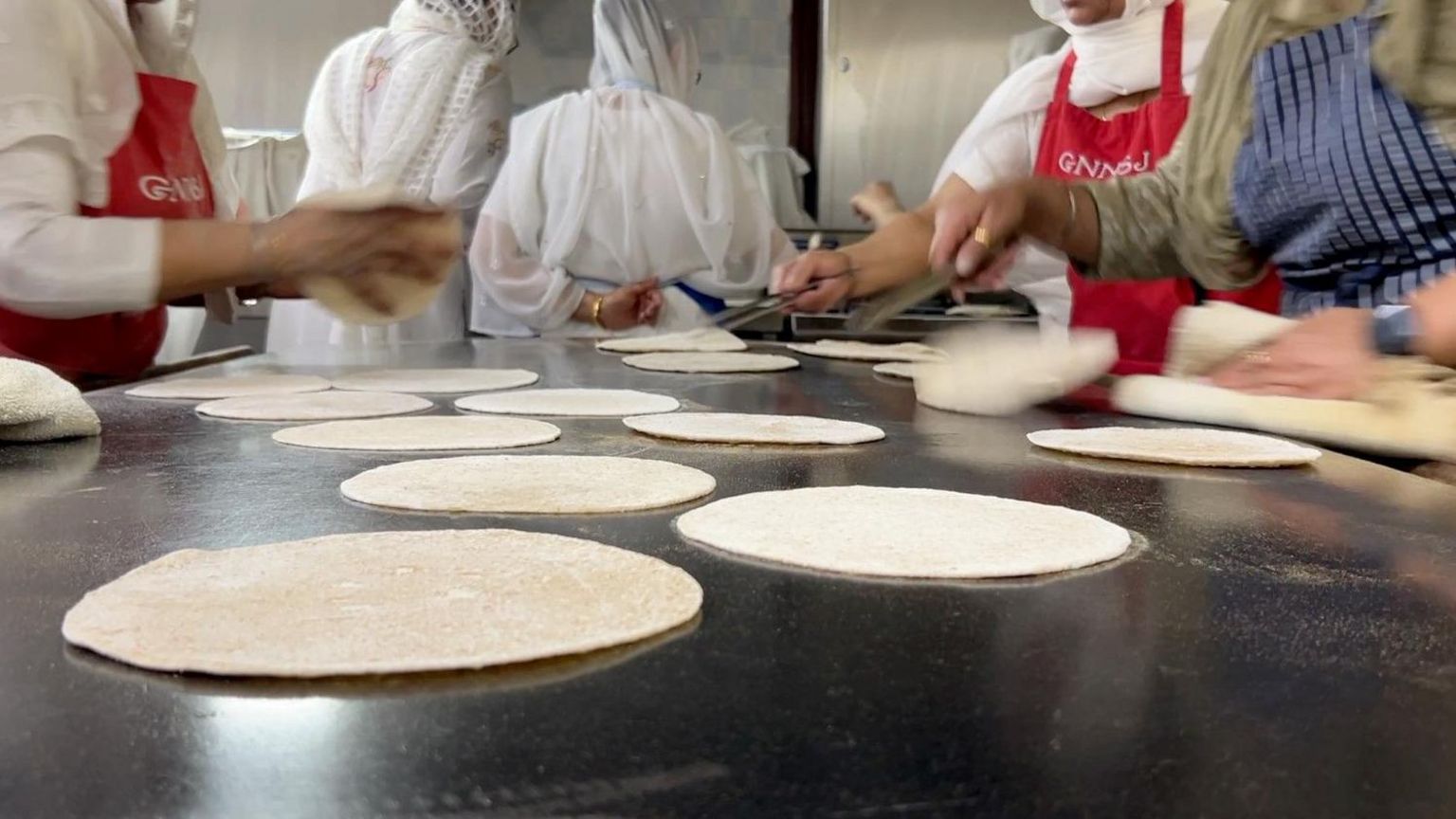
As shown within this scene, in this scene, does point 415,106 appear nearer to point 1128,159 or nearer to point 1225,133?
point 1128,159

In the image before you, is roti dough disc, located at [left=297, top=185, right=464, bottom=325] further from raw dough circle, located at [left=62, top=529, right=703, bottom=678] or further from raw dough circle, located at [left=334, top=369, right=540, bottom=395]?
raw dough circle, located at [left=62, top=529, right=703, bottom=678]

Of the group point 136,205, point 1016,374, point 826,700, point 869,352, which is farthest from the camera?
point 869,352

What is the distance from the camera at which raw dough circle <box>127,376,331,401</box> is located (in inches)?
63.4

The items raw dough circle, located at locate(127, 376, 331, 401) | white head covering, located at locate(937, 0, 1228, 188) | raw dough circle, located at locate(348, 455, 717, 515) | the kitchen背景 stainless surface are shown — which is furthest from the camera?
white head covering, located at locate(937, 0, 1228, 188)

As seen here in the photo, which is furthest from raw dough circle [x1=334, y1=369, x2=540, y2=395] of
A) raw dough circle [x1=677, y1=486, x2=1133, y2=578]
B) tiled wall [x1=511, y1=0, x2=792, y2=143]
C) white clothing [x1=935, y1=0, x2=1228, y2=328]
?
tiled wall [x1=511, y1=0, x2=792, y2=143]

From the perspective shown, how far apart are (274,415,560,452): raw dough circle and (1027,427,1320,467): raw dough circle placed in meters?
0.61

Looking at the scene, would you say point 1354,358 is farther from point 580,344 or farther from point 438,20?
point 438,20

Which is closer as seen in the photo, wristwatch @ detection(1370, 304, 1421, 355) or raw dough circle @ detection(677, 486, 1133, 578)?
raw dough circle @ detection(677, 486, 1133, 578)

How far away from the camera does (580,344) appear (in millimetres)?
2869

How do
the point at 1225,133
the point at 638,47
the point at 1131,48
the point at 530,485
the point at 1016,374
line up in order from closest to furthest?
the point at 530,485
the point at 1016,374
the point at 1225,133
the point at 1131,48
the point at 638,47

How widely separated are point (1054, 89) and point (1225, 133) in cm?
101

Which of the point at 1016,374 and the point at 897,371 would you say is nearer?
the point at 1016,374

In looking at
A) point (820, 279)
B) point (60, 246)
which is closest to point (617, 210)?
point (820, 279)

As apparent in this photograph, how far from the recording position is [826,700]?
51cm
